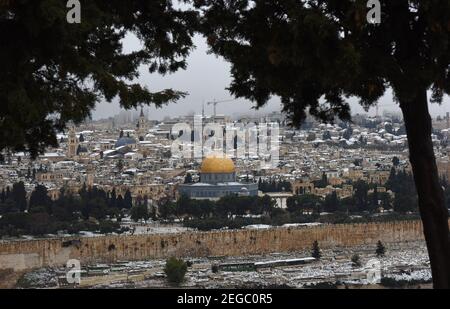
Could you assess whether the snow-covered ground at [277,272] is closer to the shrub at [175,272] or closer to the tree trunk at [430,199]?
the shrub at [175,272]

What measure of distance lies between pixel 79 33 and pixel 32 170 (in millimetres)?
39041

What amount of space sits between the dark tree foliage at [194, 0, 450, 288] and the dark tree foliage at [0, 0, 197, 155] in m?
0.58

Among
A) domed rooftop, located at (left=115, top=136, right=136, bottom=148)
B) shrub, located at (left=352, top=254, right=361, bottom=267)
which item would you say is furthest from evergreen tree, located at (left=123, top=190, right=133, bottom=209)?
domed rooftop, located at (left=115, top=136, right=136, bottom=148)

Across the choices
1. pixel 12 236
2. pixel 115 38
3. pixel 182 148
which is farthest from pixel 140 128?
pixel 115 38

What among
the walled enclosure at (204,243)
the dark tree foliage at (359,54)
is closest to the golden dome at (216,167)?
the walled enclosure at (204,243)

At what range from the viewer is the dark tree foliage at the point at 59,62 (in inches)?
188

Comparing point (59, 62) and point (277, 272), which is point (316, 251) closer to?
point (277, 272)

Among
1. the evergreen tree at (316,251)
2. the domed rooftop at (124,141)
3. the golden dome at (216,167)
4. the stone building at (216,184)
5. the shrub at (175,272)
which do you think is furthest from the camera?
the domed rooftop at (124,141)

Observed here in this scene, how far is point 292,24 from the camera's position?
4.79 metres

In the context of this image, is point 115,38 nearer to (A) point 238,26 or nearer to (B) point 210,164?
(A) point 238,26

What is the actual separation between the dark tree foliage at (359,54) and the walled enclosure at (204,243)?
17576 millimetres

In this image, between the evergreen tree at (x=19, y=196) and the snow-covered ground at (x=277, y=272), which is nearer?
the snow-covered ground at (x=277, y=272)

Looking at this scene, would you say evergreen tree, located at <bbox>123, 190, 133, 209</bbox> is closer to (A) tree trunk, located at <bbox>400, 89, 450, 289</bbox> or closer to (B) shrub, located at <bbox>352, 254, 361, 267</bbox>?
(B) shrub, located at <bbox>352, 254, 361, 267</bbox>

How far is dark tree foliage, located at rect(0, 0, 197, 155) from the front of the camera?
478 centimetres
